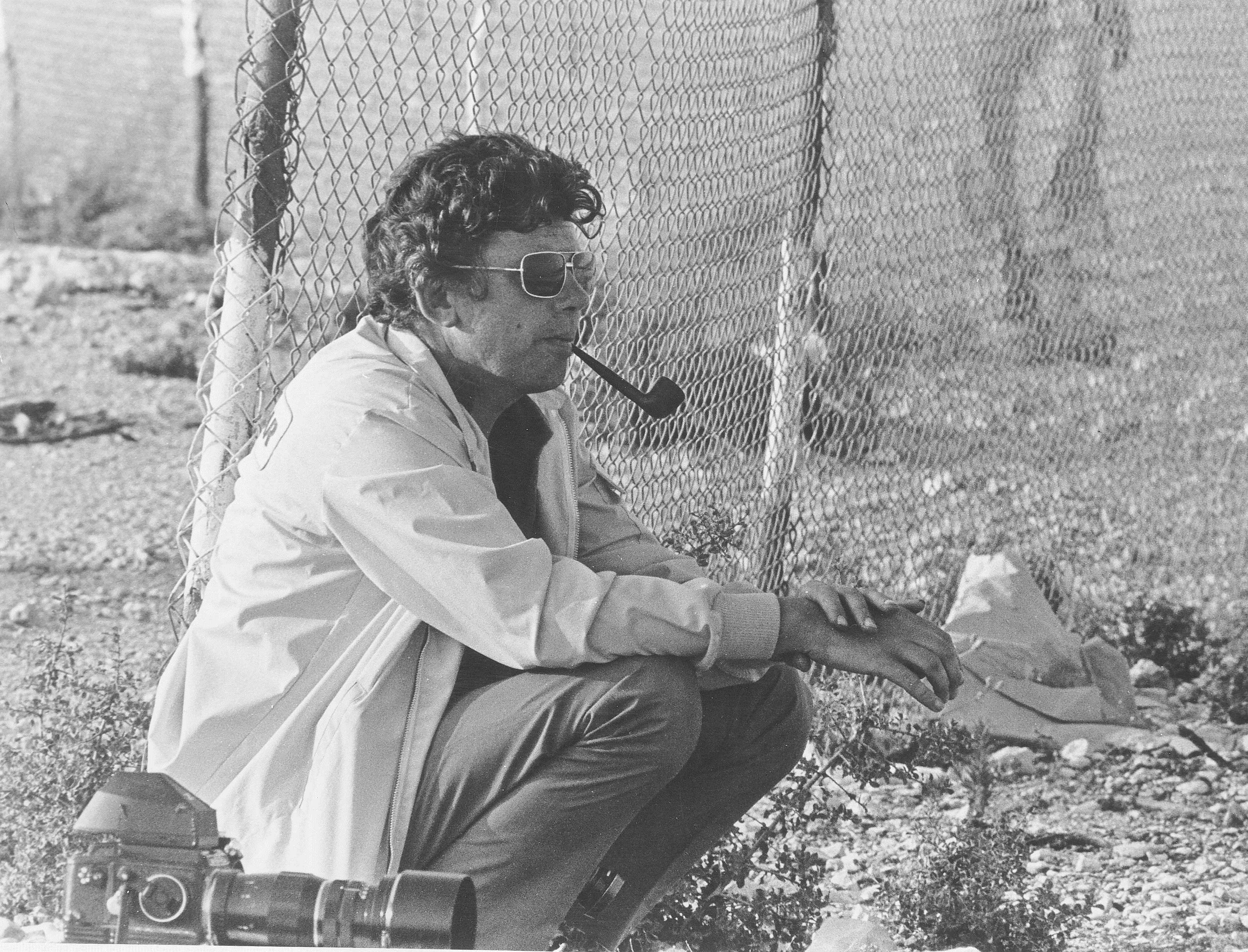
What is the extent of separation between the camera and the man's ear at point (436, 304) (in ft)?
9.14

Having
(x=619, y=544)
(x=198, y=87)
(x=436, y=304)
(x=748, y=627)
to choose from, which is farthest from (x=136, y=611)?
(x=198, y=87)

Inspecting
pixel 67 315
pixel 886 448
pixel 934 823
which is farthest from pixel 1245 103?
pixel 67 315

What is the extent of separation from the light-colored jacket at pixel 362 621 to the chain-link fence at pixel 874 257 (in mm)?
583

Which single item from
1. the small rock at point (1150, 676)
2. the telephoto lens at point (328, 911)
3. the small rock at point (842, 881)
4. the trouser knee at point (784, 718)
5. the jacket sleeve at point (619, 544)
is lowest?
the small rock at point (1150, 676)

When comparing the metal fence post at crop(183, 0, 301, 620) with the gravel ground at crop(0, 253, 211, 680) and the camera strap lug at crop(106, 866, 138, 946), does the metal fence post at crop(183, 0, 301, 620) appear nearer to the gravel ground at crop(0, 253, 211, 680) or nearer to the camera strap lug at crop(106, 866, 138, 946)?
the gravel ground at crop(0, 253, 211, 680)

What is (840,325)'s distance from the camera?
5375mm

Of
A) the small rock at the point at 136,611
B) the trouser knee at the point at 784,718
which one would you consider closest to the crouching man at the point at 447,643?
the trouser knee at the point at 784,718

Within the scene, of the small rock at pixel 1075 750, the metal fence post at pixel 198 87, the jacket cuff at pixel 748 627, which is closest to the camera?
the jacket cuff at pixel 748 627

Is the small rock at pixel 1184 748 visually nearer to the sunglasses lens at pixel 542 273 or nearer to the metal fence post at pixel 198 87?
the sunglasses lens at pixel 542 273

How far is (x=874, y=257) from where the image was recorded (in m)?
5.31

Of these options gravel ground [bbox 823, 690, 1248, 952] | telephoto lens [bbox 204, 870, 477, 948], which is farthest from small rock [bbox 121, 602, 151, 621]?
telephoto lens [bbox 204, 870, 477, 948]

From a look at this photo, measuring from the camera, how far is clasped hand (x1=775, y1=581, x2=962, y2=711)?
8.61ft

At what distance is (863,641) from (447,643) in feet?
2.21

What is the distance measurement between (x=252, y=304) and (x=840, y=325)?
8.72 ft
